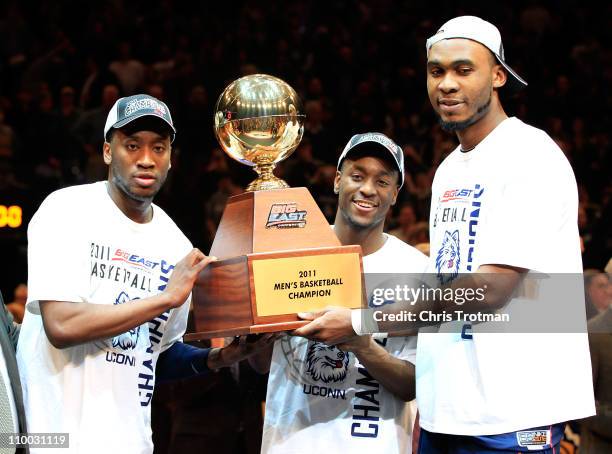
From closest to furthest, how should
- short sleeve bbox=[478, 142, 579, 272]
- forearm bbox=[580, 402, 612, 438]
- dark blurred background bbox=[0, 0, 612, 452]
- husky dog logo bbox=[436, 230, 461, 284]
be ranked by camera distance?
1. short sleeve bbox=[478, 142, 579, 272]
2. husky dog logo bbox=[436, 230, 461, 284]
3. forearm bbox=[580, 402, 612, 438]
4. dark blurred background bbox=[0, 0, 612, 452]

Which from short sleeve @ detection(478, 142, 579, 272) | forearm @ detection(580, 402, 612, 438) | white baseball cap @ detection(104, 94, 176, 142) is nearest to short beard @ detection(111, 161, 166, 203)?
white baseball cap @ detection(104, 94, 176, 142)

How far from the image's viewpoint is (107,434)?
3.09 meters

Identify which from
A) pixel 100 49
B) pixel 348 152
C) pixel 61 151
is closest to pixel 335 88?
pixel 100 49

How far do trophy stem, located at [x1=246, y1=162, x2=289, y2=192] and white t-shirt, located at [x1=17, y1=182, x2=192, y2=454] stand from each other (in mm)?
385

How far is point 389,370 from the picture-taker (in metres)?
3.16

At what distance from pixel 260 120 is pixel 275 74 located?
6.57m

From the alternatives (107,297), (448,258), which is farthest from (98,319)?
(448,258)

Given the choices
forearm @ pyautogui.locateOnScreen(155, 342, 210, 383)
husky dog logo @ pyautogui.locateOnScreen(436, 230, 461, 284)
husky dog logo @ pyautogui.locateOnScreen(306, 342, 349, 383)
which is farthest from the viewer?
forearm @ pyautogui.locateOnScreen(155, 342, 210, 383)

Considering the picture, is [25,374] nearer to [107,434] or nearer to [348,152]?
[107,434]

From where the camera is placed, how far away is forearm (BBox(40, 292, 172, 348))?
2947mm

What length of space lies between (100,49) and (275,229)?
6.96 metres

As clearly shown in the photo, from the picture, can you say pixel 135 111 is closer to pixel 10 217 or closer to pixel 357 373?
pixel 357 373

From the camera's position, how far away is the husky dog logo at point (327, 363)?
3.30 m

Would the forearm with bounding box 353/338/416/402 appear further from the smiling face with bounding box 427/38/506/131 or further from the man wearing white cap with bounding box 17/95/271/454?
the smiling face with bounding box 427/38/506/131
